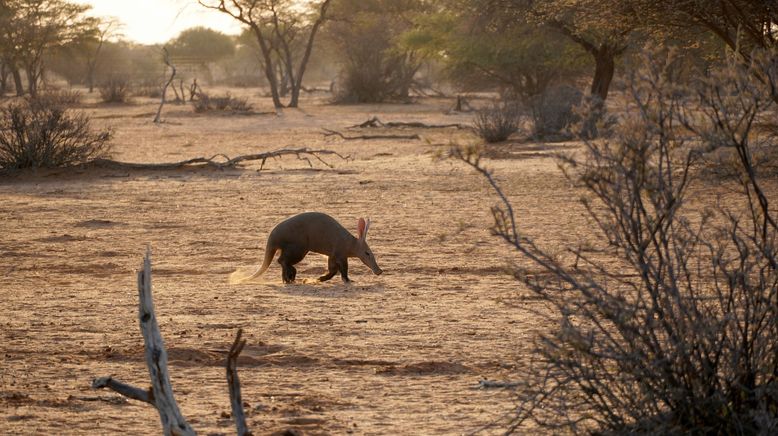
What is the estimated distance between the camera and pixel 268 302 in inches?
299

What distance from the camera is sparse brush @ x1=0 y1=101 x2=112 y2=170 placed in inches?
658

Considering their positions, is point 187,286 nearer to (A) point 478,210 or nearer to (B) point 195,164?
(A) point 478,210

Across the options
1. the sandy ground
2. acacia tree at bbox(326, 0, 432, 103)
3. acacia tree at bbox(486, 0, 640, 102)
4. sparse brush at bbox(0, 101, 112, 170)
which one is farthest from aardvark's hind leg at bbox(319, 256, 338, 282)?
acacia tree at bbox(326, 0, 432, 103)

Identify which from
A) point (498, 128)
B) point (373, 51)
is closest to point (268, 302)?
point (498, 128)

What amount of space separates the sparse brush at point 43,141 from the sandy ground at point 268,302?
0.38m

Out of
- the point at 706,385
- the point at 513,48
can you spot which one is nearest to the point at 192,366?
the point at 706,385

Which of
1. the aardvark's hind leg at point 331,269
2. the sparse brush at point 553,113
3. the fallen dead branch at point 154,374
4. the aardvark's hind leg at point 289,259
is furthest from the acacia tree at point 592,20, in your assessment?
the fallen dead branch at point 154,374

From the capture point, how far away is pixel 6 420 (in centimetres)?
486

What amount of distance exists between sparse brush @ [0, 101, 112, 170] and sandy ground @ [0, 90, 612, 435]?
38 centimetres

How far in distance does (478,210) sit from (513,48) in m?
21.6

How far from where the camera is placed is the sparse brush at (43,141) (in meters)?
16.7

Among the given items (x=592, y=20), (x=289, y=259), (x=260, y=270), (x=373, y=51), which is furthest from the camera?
(x=373, y=51)

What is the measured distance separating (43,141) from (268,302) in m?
10.3

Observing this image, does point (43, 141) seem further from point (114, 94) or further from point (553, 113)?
point (114, 94)
